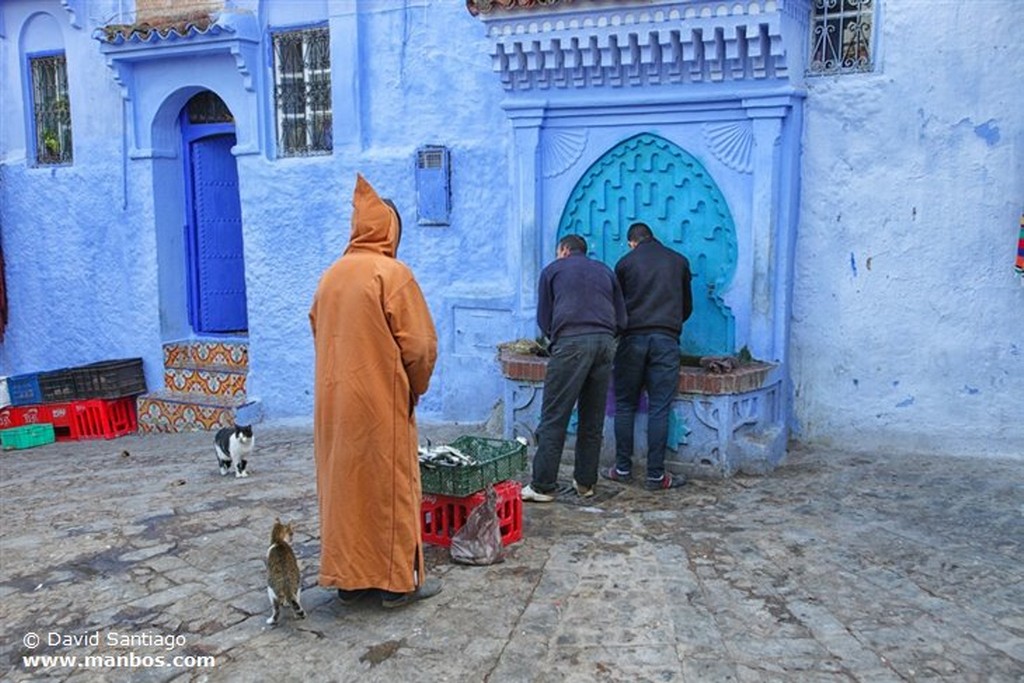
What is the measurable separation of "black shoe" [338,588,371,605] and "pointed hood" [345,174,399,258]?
1.61m

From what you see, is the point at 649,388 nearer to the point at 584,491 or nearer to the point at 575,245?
the point at 584,491

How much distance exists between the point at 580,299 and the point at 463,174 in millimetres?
2730

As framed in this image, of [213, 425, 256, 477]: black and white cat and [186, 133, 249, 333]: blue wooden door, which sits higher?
[186, 133, 249, 333]: blue wooden door

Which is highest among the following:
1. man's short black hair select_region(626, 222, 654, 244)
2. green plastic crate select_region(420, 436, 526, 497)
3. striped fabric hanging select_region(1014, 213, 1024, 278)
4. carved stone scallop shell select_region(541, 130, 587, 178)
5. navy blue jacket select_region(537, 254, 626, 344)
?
carved stone scallop shell select_region(541, 130, 587, 178)

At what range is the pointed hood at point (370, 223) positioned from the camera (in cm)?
451

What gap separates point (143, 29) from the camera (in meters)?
9.76

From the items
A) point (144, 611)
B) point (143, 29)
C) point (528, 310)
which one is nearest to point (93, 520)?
point (144, 611)

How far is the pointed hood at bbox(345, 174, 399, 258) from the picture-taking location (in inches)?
→ 177

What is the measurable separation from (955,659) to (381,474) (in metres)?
2.58

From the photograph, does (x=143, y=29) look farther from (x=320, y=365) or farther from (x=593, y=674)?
(x=593, y=674)

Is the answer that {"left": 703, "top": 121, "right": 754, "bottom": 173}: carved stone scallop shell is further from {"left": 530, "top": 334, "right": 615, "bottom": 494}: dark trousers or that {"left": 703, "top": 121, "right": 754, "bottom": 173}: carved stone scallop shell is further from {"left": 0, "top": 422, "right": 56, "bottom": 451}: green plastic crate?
{"left": 0, "top": 422, "right": 56, "bottom": 451}: green plastic crate

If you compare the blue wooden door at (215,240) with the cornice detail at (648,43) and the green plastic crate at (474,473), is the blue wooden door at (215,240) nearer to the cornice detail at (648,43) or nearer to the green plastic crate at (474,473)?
the cornice detail at (648,43)

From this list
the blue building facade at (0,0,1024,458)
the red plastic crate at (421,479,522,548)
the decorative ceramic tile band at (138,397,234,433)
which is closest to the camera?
the red plastic crate at (421,479,522,548)

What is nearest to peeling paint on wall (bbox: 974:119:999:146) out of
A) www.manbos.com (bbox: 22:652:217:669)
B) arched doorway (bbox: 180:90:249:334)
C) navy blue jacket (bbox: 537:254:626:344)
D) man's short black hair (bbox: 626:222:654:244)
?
man's short black hair (bbox: 626:222:654:244)
